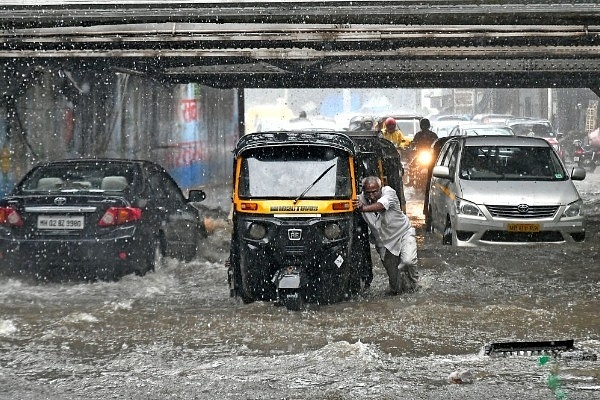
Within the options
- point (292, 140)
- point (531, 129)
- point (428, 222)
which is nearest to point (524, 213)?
point (428, 222)

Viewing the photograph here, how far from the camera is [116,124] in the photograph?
20.6 m

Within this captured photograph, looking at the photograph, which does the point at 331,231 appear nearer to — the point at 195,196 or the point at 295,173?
the point at 295,173

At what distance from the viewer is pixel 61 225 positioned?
11.5m

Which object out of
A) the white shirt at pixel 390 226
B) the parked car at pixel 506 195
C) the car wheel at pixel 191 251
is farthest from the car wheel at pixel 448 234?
the white shirt at pixel 390 226

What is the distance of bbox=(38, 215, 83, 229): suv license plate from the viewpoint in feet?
37.8

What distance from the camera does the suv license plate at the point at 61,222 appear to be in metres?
11.5

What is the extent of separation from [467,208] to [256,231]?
4.85 m

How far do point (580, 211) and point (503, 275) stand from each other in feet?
5.92

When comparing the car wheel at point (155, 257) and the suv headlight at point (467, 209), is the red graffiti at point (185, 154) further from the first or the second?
the car wheel at point (155, 257)

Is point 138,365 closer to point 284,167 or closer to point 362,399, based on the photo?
point 362,399

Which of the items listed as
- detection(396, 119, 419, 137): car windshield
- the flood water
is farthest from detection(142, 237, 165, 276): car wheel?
detection(396, 119, 419, 137): car windshield

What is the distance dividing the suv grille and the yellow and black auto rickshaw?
3872 millimetres

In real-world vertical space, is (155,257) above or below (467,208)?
below

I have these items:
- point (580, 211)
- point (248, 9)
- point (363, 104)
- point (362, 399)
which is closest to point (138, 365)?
point (362, 399)
